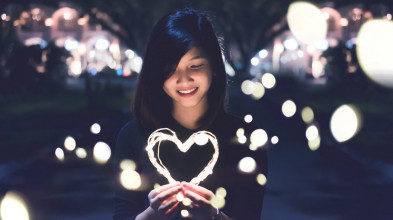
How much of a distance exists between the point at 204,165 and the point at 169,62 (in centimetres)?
44

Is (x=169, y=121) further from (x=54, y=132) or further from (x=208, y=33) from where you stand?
(x=54, y=132)

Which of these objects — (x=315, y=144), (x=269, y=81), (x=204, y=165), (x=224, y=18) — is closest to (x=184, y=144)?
(x=204, y=165)

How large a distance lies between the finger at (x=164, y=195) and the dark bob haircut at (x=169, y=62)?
1.48 feet

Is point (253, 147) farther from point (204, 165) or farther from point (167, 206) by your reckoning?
point (167, 206)

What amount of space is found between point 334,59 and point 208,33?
35168mm

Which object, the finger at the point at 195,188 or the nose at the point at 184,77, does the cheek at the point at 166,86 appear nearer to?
the nose at the point at 184,77

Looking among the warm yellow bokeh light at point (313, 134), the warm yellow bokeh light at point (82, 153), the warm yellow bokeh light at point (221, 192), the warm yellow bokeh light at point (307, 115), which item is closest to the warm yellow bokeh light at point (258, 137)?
the warm yellow bokeh light at point (221, 192)

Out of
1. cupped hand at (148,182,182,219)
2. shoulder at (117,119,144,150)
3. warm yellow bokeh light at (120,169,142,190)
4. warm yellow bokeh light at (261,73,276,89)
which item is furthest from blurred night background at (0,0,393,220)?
warm yellow bokeh light at (261,73,276,89)

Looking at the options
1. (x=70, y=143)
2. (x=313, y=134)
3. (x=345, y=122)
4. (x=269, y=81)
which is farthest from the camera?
(x=269, y=81)

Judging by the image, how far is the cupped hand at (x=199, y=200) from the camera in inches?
74.7

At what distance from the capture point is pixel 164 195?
6.23ft

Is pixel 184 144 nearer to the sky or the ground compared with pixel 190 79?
nearer to the ground

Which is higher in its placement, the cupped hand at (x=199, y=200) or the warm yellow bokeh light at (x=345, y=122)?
the warm yellow bokeh light at (x=345, y=122)

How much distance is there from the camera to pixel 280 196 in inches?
345
